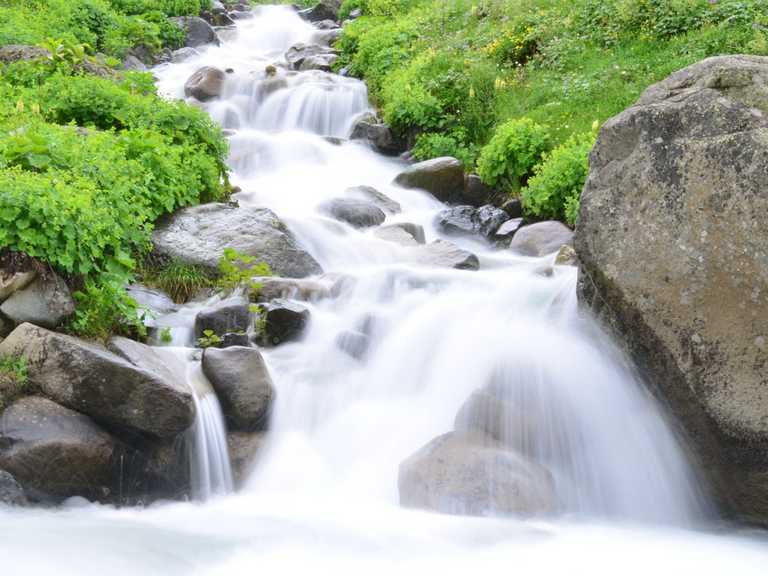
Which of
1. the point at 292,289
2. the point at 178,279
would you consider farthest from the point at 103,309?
the point at 292,289

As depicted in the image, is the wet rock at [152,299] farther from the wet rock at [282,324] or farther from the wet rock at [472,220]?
the wet rock at [472,220]

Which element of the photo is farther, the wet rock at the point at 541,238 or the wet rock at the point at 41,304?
the wet rock at the point at 541,238

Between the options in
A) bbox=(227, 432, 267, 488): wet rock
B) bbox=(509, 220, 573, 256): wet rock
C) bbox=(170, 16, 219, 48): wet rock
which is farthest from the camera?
bbox=(170, 16, 219, 48): wet rock

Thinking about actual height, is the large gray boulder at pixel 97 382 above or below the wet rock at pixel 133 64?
above

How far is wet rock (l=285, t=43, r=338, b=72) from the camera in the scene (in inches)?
724

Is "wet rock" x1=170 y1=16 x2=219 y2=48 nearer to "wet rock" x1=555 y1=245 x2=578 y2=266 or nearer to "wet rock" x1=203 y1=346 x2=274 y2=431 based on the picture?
"wet rock" x1=555 y1=245 x2=578 y2=266

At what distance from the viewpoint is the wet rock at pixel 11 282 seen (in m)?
5.71

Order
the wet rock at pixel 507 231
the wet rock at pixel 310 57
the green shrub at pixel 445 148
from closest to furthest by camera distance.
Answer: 1. the wet rock at pixel 507 231
2. the green shrub at pixel 445 148
3. the wet rock at pixel 310 57

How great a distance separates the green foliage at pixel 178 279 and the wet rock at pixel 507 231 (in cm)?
394

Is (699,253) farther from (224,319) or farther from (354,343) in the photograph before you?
(224,319)

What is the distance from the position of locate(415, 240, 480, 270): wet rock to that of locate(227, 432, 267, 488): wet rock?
3384 mm

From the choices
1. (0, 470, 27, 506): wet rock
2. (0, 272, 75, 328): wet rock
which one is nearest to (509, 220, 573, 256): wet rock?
(0, 272, 75, 328): wet rock

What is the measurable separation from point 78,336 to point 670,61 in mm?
9421

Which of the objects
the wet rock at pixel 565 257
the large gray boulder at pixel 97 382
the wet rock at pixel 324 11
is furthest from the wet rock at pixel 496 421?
the wet rock at pixel 324 11
